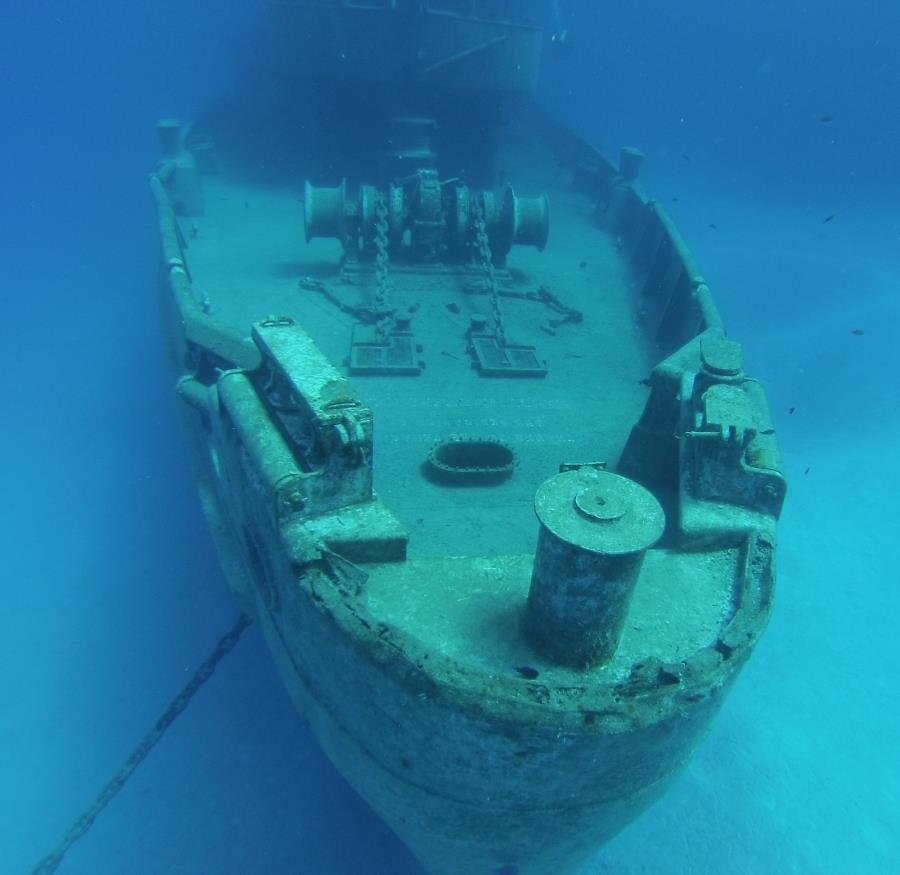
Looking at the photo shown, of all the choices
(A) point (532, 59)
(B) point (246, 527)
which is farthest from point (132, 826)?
(A) point (532, 59)

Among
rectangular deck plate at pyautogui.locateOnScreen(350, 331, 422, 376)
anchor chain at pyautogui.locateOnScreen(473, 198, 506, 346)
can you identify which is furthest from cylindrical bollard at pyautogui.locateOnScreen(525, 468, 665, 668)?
anchor chain at pyautogui.locateOnScreen(473, 198, 506, 346)

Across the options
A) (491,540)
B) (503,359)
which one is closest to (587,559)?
(491,540)

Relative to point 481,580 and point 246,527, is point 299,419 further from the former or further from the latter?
point 481,580

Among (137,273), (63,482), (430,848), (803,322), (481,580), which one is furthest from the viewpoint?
(137,273)

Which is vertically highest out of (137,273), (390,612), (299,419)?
(299,419)

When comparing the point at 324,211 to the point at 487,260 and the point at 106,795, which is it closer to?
the point at 487,260

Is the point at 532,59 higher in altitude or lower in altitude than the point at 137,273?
higher

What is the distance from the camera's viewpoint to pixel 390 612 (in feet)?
9.46

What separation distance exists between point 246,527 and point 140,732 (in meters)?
3.33

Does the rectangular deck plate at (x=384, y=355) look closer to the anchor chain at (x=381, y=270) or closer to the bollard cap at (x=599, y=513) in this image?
the anchor chain at (x=381, y=270)

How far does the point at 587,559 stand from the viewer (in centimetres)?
236

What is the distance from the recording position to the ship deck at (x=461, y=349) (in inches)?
189

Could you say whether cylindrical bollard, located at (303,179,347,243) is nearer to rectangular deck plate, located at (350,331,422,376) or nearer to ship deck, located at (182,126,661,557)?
ship deck, located at (182,126,661,557)

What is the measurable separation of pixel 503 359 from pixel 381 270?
83.5 inches
